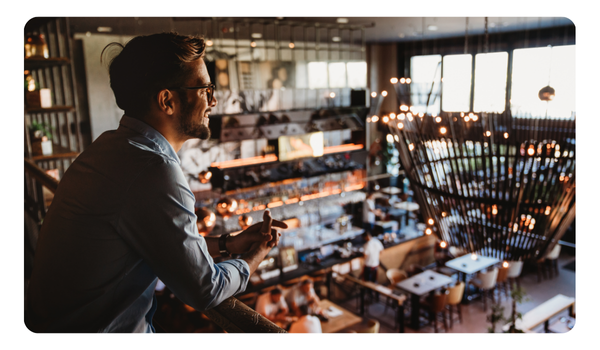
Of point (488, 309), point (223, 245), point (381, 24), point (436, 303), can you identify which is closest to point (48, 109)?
point (223, 245)

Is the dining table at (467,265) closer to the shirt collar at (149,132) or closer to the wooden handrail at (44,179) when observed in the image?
the wooden handrail at (44,179)

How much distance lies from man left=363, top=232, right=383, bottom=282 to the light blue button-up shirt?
687 centimetres

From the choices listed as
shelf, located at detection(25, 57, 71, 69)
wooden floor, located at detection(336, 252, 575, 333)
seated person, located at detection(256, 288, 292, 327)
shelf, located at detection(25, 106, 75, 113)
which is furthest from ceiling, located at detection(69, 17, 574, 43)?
wooden floor, located at detection(336, 252, 575, 333)

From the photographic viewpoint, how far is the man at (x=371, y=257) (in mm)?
7801

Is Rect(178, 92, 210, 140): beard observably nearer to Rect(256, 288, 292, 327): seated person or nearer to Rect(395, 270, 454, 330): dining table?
Rect(256, 288, 292, 327): seated person

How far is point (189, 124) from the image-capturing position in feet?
4.02

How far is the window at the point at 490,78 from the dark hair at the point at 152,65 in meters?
9.29

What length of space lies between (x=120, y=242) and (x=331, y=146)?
9.12 metres

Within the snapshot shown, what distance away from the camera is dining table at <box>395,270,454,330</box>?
7.01 meters

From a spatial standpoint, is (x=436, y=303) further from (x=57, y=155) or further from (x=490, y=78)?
(x=57, y=155)
